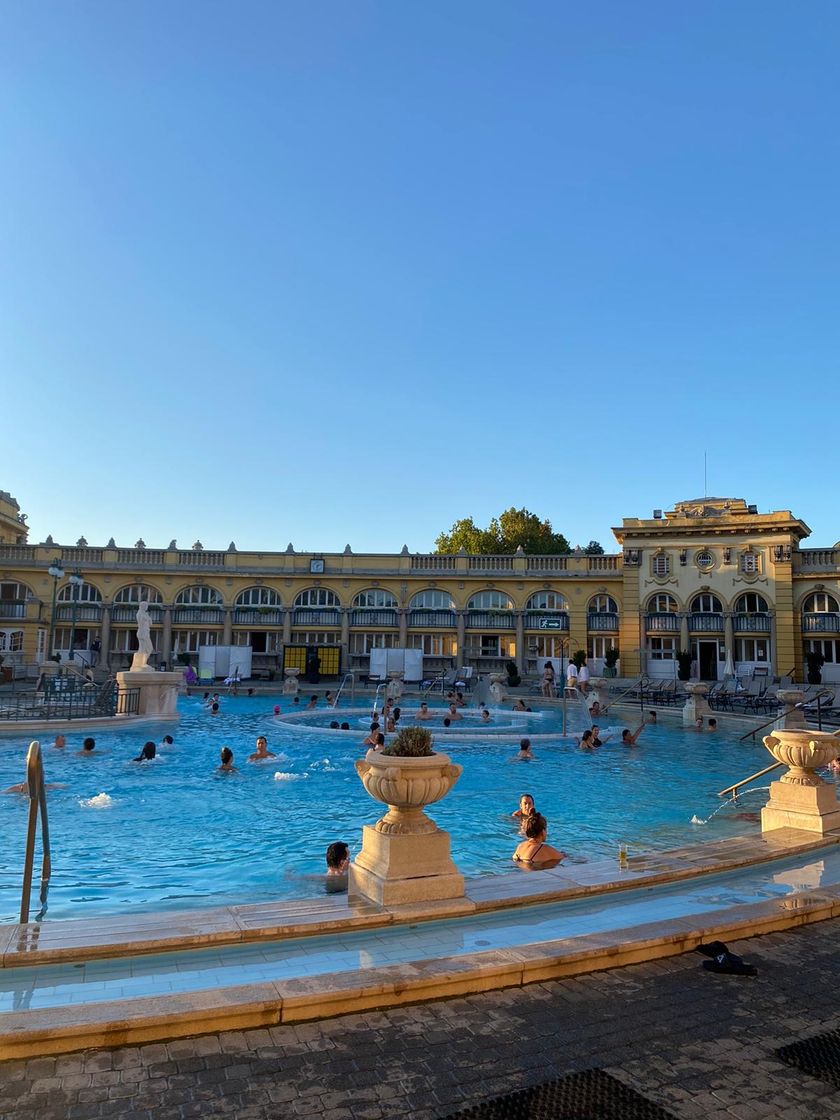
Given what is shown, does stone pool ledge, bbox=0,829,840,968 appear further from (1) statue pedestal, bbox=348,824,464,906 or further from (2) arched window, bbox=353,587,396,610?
(2) arched window, bbox=353,587,396,610

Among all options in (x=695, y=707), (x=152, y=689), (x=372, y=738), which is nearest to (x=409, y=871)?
(x=372, y=738)

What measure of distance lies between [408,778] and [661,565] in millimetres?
45181

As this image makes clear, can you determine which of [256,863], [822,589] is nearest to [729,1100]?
[256,863]

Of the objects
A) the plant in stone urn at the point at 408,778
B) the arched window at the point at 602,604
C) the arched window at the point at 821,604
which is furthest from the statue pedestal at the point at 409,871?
the arched window at the point at 602,604

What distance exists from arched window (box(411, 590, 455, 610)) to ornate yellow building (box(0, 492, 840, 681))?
0.10 m

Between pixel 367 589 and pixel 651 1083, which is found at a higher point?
pixel 367 589

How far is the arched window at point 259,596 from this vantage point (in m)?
51.1

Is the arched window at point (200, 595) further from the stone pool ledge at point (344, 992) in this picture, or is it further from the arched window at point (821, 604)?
the stone pool ledge at point (344, 992)

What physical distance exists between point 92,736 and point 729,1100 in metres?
21.3

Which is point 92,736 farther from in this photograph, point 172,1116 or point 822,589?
point 822,589

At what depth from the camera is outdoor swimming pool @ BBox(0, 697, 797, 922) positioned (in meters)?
9.44

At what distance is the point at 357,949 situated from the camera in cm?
556

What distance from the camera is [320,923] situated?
586cm

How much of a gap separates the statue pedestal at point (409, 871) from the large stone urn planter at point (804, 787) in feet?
17.4
